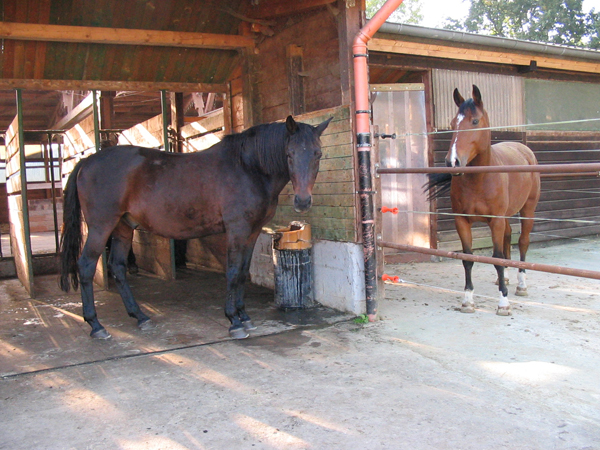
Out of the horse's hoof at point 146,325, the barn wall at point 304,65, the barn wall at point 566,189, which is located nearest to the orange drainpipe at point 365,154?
the barn wall at point 304,65

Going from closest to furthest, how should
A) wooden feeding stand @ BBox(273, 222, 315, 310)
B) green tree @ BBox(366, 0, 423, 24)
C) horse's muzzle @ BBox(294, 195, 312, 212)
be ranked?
horse's muzzle @ BBox(294, 195, 312, 212)
wooden feeding stand @ BBox(273, 222, 315, 310)
green tree @ BBox(366, 0, 423, 24)

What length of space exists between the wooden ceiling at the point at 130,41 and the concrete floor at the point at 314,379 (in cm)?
273

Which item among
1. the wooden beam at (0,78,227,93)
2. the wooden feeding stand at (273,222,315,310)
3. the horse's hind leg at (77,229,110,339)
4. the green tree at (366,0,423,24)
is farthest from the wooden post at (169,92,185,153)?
the green tree at (366,0,423,24)

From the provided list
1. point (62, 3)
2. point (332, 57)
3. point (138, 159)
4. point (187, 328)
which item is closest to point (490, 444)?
point (187, 328)

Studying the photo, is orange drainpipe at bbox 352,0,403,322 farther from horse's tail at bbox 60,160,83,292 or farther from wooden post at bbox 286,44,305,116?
horse's tail at bbox 60,160,83,292

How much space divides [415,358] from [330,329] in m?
0.92

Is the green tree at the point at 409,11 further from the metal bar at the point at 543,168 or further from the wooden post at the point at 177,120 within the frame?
the metal bar at the point at 543,168

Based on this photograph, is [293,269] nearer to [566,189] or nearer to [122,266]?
[122,266]

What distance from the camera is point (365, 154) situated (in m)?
4.27

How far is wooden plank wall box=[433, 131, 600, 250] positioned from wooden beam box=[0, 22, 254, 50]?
4.28 metres

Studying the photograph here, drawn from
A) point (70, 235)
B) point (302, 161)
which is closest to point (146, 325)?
point (70, 235)

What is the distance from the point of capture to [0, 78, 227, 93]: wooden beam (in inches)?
221

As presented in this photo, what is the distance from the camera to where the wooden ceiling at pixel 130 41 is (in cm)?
523

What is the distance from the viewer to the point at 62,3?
206 inches
